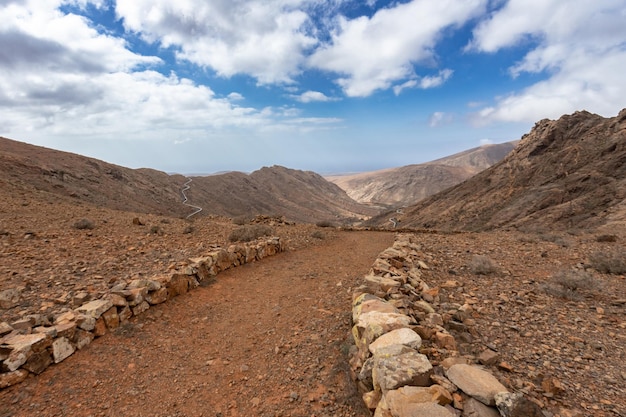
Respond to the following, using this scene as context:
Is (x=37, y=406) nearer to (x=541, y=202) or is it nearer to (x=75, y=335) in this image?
(x=75, y=335)

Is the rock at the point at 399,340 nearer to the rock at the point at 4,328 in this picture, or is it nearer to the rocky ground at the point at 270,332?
the rocky ground at the point at 270,332

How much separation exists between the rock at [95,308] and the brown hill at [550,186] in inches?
1025

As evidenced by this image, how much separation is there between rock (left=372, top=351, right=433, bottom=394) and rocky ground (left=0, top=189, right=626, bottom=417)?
24.9 inches

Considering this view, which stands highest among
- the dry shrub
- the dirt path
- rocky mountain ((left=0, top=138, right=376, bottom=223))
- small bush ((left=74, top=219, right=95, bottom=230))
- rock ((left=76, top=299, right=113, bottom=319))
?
rocky mountain ((left=0, top=138, right=376, bottom=223))

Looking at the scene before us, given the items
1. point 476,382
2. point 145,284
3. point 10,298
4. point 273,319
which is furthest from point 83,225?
point 476,382

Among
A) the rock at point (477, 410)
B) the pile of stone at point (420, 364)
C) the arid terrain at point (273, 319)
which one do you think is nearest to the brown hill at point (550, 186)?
the arid terrain at point (273, 319)

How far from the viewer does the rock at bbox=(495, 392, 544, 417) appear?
298 cm

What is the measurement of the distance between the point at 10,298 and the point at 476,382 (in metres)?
8.35

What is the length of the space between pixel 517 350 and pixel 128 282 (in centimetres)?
796

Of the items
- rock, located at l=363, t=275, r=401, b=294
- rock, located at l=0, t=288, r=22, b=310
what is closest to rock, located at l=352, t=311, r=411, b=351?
rock, located at l=363, t=275, r=401, b=294

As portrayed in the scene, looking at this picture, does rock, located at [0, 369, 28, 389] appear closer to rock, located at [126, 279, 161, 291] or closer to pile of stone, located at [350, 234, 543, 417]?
rock, located at [126, 279, 161, 291]

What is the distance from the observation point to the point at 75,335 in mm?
5465

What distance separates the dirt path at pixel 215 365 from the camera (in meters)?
Answer: 4.41

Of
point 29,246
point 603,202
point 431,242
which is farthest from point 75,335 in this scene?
point 603,202
